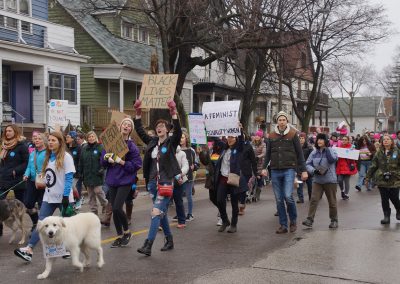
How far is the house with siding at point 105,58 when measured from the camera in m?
26.8

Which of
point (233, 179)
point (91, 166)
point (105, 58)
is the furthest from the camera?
point (105, 58)

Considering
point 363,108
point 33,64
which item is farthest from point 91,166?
point 363,108

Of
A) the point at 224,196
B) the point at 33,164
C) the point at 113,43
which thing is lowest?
the point at 224,196

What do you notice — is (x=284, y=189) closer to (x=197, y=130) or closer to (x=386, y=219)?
(x=386, y=219)

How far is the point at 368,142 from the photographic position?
56.0ft

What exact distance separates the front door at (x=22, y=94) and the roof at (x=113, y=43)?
5354mm

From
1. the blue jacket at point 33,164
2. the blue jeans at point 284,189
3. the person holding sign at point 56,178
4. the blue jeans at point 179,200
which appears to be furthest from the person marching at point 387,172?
the blue jacket at point 33,164

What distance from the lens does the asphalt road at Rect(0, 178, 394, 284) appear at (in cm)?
627

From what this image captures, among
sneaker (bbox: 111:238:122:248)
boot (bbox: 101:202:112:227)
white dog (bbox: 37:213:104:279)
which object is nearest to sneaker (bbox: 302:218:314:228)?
sneaker (bbox: 111:238:122:248)

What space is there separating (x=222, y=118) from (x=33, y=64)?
48.5ft

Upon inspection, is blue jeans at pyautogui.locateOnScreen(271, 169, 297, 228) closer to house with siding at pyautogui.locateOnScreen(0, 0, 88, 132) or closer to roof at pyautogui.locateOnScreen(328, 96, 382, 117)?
house with siding at pyautogui.locateOnScreen(0, 0, 88, 132)

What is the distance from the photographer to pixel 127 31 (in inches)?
1201

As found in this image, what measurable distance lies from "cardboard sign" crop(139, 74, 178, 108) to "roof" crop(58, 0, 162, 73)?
17.7 metres

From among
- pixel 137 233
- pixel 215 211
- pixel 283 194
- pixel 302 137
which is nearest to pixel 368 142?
pixel 302 137
